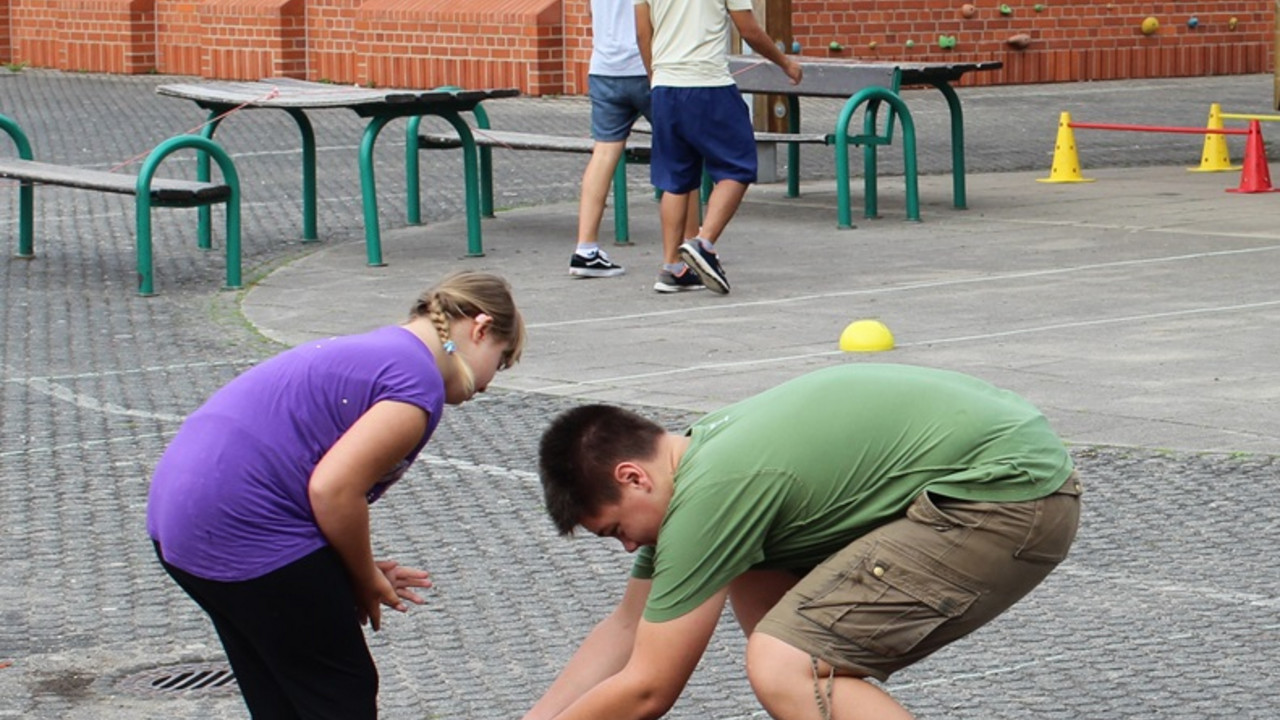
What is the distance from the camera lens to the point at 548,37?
22844mm

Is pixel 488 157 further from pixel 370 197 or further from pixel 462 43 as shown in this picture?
pixel 462 43

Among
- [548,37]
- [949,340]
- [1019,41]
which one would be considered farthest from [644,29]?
[1019,41]

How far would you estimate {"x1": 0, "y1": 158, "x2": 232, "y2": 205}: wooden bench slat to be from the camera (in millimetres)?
11031

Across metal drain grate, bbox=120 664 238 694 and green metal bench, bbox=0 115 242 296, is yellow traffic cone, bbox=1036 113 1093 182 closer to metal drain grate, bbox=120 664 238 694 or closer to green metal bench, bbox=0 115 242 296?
green metal bench, bbox=0 115 242 296

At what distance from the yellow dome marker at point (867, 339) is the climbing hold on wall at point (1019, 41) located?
52.5 ft

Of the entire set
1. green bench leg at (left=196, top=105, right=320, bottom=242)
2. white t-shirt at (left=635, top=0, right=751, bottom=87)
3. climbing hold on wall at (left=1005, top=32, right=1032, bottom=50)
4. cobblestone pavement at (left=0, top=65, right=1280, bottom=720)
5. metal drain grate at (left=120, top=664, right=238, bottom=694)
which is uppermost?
climbing hold on wall at (left=1005, top=32, right=1032, bottom=50)

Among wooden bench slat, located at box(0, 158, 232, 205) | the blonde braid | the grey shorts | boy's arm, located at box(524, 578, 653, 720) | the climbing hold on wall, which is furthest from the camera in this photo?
the climbing hold on wall

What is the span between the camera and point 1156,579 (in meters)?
5.73

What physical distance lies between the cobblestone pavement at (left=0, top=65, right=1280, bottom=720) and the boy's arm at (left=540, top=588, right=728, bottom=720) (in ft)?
3.62

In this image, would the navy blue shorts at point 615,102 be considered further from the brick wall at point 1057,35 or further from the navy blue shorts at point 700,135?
the brick wall at point 1057,35

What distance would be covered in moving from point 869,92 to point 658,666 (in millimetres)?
9521

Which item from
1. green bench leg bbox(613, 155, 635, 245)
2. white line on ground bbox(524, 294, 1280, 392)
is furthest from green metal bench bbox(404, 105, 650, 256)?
white line on ground bbox(524, 294, 1280, 392)

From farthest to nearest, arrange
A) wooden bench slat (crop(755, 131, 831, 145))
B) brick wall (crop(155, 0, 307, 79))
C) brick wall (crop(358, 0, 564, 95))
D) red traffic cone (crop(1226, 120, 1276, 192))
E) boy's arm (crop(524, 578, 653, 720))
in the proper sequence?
brick wall (crop(155, 0, 307, 79)) < brick wall (crop(358, 0, 564, 95)) < red traffic cone (crop(1226, 120, 1276, 192)) < wooden bench slat (crop(755, 131, 831, 145)) < boy's arm (crop(524, 578, 653, 720))

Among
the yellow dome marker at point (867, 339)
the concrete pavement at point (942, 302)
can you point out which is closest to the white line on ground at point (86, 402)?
the concrete pavement at point (942, 302)
